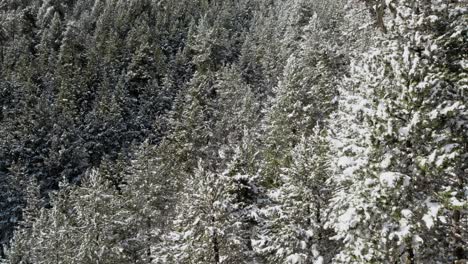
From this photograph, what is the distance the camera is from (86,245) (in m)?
27.7

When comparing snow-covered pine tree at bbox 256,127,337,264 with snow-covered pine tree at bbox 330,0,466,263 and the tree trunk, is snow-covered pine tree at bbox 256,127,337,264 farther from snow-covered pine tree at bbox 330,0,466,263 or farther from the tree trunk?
snow-covered pine tree at bbox 330,0,466,263

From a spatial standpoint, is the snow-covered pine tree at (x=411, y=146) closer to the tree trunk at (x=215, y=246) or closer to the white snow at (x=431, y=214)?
the white snow at (x=431, y=214)

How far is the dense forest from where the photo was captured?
13.4 m

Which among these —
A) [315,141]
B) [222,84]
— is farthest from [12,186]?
[315,141]

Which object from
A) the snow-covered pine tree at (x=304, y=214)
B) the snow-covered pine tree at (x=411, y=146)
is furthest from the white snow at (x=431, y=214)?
the snow-covered pine tree at (x=304, y=214)

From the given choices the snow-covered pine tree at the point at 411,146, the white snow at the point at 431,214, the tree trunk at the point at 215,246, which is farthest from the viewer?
the tree trunk at the point at 215,246

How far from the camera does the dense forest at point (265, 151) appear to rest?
1338 cm

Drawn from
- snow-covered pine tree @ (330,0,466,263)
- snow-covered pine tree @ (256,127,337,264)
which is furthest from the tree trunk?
snow-covered pine tree @ (330,0,466,263)

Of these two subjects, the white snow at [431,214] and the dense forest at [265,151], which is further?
the dense forest at [265,151]

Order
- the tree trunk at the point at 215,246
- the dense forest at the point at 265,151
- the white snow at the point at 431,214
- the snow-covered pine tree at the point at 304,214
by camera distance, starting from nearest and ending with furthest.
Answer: the white snow at the point at 431,214
the dense forest at the point at 265,151
the snow-covered pine tree at the point at 304,214
the tree trunk at the point at 215,246

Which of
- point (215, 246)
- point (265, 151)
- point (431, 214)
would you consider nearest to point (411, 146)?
point (431, 214)

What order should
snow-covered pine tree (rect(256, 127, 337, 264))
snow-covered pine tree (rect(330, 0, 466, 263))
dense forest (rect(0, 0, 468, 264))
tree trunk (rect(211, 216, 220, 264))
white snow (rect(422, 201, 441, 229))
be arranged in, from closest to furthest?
1. white snow (rect(422, 201, 441, 229))
2. snow-covered pine tree (rect(330, 0, 466, 263))
3. dense forest (rect(0, 0, 468, 264))
4. snow-covered pine tree (rect(256, 127, 337, 264))
5. tree trunk (rect(211, 216, 220, 264))

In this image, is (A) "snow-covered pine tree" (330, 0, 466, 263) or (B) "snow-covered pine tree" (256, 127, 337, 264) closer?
(A) "snow-covered pine tree" (330, 0, 466, 263)

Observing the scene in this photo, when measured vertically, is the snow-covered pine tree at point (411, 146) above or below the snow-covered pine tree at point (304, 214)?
above
